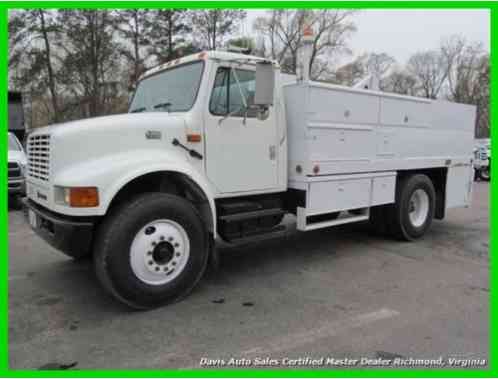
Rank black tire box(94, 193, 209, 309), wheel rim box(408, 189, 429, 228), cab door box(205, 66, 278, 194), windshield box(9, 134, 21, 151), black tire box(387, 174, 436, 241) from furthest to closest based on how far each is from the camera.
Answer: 1. windshield box(9, 134, 21, 151)
2. wheel rim box(408, 189, 429, 228)
3. black tire box(387, 174, 436, 241)
4. cab door box(205, 66, 278, 194)
5. black tire box(94, 193, 209, 309)

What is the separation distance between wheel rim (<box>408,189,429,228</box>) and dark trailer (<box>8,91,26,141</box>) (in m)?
13.6

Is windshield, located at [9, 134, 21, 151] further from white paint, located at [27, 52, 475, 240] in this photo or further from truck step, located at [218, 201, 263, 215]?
truck step, located at [218, 201, 263, 215]

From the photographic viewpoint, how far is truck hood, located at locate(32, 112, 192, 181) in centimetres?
331

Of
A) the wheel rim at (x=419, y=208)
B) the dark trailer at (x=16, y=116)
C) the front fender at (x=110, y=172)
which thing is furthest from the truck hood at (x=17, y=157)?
the wheel rim at (x=419, y=208)

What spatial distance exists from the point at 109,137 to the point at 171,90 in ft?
3.90

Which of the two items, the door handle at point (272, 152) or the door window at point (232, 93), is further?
the door handle at point (272, 152)

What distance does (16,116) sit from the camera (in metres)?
13.6

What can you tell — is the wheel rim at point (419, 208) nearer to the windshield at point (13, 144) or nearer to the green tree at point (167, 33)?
the windshield at point (13, 144)

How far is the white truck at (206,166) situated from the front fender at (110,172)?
10mm

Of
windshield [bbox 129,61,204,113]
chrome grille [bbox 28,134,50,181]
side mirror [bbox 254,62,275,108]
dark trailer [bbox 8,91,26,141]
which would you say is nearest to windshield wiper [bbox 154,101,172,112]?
windshield [bbox 129,61,204,113]

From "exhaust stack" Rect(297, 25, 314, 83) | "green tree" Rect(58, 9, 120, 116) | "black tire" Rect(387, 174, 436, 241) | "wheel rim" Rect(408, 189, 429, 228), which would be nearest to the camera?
"exhaust stack" Rect(297, 25, 314, 83)

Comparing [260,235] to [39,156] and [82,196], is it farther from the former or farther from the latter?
[39,156]

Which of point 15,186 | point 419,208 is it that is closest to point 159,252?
point 419,208

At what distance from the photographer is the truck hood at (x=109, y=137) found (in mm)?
3312
